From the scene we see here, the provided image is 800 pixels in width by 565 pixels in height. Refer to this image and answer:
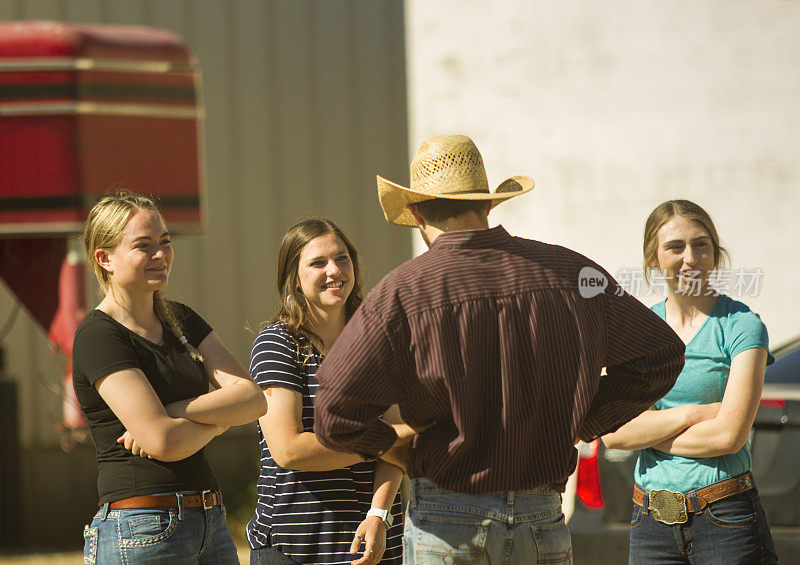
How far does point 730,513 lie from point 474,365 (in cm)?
106

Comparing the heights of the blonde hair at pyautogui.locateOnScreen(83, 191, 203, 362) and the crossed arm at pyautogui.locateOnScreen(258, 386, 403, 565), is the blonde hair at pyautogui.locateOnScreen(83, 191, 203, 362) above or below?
above

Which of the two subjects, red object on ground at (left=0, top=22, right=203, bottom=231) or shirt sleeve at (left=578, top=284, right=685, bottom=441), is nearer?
shirt sleeve at (left=578, top=284, right=685, bottom=441)

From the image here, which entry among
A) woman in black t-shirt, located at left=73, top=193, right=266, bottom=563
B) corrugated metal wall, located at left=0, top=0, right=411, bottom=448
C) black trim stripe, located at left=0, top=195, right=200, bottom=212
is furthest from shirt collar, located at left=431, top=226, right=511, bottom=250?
corrugated metal wall, located at left=0, top=0, right=411, bottom=448

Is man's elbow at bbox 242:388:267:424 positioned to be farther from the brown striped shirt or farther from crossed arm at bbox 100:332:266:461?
the brown striped shirt

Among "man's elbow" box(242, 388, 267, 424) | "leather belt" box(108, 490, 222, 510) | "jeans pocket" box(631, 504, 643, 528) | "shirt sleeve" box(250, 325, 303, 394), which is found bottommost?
"jeans pocket" box(631, 504, 643, 528)

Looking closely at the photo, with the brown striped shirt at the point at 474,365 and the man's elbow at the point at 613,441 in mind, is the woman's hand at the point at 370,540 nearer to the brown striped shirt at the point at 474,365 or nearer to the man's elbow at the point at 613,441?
the brown striped shirt at the point at 474,365

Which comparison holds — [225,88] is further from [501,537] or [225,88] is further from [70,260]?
[501,537]

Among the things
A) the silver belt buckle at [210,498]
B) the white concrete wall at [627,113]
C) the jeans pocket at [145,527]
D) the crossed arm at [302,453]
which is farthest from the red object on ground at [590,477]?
the white concrete wall at [627,113]

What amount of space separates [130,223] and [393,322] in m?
0.88

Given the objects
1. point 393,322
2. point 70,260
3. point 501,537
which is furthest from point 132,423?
point 70,260

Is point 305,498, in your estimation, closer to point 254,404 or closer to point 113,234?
point 254,404

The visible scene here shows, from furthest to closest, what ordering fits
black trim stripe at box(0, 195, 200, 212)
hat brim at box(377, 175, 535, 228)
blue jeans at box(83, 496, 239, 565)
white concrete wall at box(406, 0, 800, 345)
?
black trim stripe at box(0, 195, 200, 212)
white concrete wall at box(406, 0, 800, 345)
blue jeans at box(83, 496, 239, 565)
hat brim at box(377, 175, 535, 228)

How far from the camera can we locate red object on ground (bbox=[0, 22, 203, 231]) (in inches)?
222

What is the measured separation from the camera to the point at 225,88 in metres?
7.53
